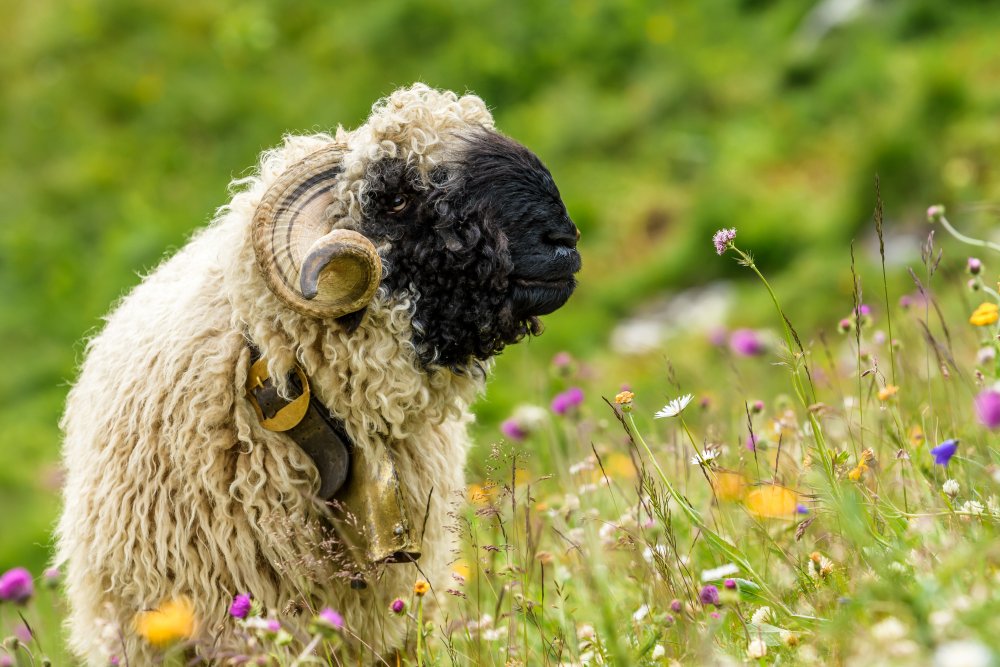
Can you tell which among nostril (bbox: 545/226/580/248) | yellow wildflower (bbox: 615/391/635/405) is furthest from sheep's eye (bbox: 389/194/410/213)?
yellow wildflower (bbox: 615/391/635/405)

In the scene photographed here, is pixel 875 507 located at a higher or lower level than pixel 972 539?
higher

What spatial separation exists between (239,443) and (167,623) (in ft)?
2.30

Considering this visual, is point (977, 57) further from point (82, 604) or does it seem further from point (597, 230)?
point (82, 604)

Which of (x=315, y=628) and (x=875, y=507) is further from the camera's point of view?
(x=875, y=507)

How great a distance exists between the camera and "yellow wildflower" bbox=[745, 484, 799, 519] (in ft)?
10.8

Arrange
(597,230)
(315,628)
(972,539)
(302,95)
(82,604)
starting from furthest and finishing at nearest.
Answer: (302,95)
(597,230)
(82,604)
(972,539)
(315,628)

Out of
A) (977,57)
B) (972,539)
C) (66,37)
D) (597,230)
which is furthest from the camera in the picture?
(66,37)

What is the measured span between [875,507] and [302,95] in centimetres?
1148

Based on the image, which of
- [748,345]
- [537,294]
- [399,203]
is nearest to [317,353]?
[399,203]

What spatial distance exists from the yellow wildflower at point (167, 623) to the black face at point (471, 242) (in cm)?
112

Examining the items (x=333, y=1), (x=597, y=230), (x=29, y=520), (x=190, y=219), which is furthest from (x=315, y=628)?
Result: (x=333, y=1)

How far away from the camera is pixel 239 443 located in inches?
141

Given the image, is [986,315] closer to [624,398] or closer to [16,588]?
[624,398]

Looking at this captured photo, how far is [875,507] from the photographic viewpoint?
2846 millimetres
